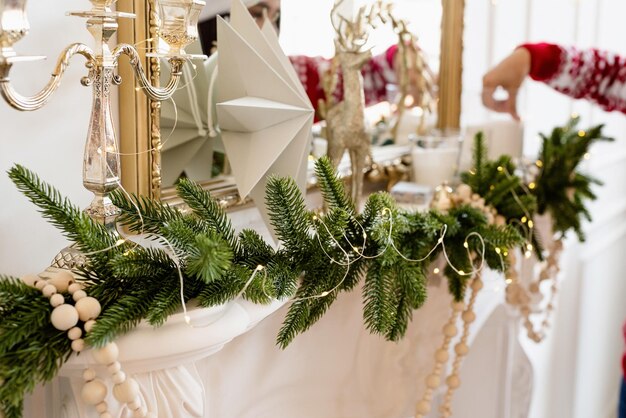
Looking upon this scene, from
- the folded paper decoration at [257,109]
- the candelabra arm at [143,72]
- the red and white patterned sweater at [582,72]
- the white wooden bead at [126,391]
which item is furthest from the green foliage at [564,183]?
the white wooden bead at [126,391]

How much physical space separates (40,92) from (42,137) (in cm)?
18

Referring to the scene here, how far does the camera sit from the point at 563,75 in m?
1.65

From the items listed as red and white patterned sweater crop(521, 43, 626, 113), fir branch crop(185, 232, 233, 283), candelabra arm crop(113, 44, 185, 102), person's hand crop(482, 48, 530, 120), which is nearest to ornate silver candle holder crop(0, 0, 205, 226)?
candelabra arm crop(113, 44, 185, 102)

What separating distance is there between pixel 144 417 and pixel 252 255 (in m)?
0.19

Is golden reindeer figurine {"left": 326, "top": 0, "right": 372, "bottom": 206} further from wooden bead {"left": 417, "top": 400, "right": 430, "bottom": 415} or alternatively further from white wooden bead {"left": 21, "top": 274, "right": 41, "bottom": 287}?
white wooden bead {"left": 21, "top": 274, "right": 41, "bottom": 287}

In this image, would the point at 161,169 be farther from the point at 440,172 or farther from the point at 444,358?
the point at 440,172

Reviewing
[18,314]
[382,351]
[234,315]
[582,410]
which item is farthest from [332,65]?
[582,410]

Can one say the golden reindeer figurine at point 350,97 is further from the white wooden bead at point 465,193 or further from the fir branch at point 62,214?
the fir branch at point 62,214

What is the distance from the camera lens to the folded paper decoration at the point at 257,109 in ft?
2.93

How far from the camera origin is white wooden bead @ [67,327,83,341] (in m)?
0.59

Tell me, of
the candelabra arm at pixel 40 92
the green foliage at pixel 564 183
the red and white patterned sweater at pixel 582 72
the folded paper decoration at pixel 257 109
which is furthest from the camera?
the red and white patterned sweater at pixel 582 72

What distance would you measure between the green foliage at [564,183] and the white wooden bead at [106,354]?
3.01 feet

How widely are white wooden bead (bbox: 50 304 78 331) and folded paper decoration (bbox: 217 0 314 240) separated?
333mm

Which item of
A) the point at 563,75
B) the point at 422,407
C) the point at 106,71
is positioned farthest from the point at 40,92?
the point at 563,75
